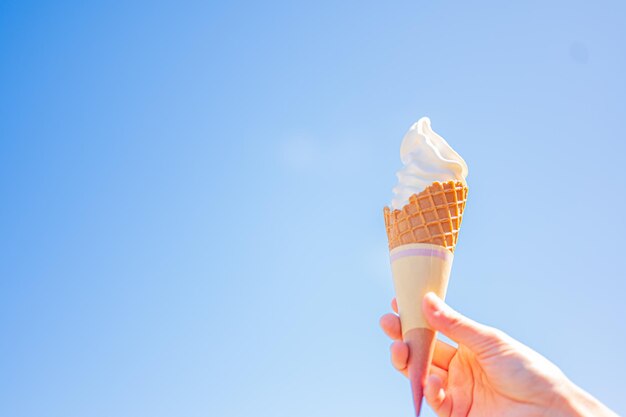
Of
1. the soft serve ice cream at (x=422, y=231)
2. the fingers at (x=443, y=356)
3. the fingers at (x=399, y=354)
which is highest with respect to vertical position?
the soft serve ice cream at (x=422, y=231)

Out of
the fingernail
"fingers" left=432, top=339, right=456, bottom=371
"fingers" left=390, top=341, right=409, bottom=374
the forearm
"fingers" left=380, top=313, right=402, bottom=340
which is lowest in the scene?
the forearm

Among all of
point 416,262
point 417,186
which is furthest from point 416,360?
point 417,186

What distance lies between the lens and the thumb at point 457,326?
3.67 meters

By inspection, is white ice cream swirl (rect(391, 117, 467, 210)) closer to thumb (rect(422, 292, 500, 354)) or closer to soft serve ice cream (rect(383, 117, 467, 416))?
soft serve ice cream (rect(383, 117, 467, 416))

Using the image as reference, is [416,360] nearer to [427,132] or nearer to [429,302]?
[429,302]

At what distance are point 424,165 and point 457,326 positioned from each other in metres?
1.25

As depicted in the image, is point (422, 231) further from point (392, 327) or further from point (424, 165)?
point (392, 327)

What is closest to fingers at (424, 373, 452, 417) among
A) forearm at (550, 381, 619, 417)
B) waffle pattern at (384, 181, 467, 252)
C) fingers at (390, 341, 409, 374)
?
fingers at (390, 341, 409, 374)

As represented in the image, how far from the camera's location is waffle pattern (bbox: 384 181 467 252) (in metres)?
4.02

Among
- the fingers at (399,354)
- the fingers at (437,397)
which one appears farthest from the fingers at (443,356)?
the fingers at (399,354)

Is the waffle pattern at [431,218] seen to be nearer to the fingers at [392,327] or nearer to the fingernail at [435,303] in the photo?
the fingernail at [435,303]

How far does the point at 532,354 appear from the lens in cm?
379

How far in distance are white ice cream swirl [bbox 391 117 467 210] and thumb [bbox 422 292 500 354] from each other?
0.82 metres

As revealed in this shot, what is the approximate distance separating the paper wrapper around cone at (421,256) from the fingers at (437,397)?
2.0 inches
